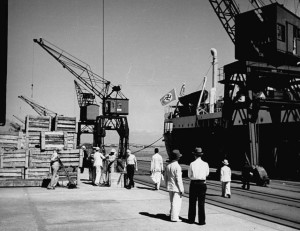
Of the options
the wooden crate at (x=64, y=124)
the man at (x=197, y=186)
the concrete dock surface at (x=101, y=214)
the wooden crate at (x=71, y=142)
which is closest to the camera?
the concrete dock surface at (x=101, y=214)

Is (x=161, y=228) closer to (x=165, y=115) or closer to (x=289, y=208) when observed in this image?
(x=289, y=208)

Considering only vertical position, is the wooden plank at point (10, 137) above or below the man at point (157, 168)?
above

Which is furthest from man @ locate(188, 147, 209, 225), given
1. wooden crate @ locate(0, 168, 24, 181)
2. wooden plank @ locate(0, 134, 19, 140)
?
wooden plank @ locate(0, 134, 19, 140)

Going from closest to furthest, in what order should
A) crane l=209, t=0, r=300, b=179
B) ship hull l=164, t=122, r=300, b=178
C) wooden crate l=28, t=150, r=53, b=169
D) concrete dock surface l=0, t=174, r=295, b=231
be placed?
concrete dock surface l=0, t=174, r=295, b=231
wooden crate l=28, t=150, r=53, b=169
crane l=209, t=0, r=300, b=179
ship hull l=164, t=122, r=300, b=178

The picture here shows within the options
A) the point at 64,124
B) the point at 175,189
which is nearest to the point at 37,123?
the point at 64,124

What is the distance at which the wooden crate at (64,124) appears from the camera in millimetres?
16609

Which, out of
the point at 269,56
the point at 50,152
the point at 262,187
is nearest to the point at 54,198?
the point at 50,152

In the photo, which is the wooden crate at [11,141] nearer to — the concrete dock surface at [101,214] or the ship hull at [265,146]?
the concrete dock surface at [101,214]

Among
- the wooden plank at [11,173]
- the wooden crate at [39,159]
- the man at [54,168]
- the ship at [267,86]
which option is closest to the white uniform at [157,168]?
the man at [54,168]

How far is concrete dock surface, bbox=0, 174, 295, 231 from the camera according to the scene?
7.24 meters

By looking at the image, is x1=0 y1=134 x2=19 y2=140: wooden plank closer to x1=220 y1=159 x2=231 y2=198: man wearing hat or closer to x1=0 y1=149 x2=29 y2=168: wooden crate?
x1=0 y1=149 x2=29 y2=168: wooden crate

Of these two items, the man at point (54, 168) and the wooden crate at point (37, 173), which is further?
the wooden crate at point (37, 173)

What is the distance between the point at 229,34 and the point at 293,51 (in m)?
14.0

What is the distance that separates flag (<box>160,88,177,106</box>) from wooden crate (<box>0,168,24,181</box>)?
3537cm
